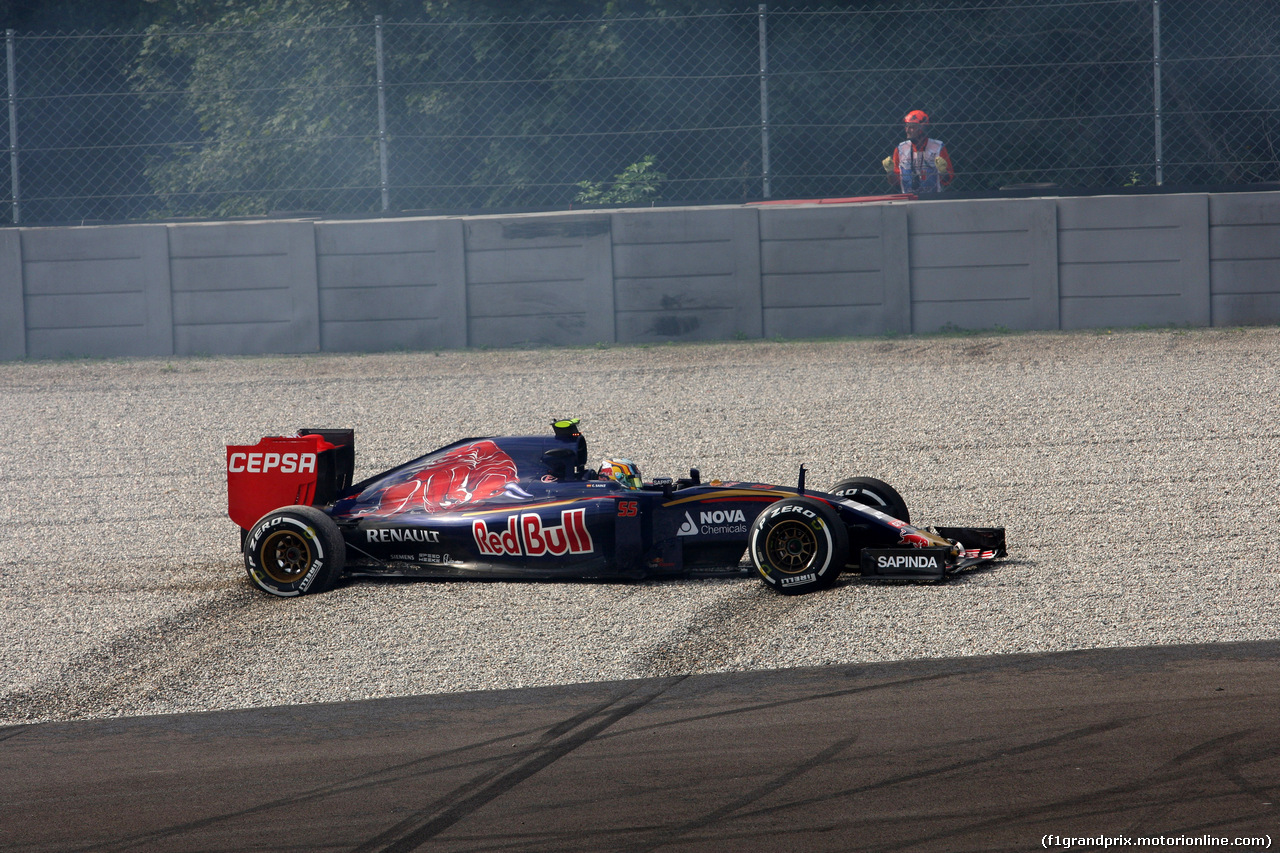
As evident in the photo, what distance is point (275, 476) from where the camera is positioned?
767cm

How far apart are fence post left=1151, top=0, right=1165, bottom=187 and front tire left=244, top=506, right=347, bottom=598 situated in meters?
9.73

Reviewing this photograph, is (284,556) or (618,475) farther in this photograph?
(618,475)

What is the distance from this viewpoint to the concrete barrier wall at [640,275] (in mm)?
12750

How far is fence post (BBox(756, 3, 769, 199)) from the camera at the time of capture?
13166mm

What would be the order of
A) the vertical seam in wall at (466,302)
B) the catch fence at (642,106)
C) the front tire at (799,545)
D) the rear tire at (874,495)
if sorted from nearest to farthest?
the front tire at (799,545)
the rear tire at (874,495)
the vertical seam in wall at (466,302)
the catch fence at (642,106)

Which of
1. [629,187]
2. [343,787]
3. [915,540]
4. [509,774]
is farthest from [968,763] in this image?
[629,187]

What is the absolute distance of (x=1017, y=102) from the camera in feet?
46.3

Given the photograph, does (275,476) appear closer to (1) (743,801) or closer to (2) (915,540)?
(2) (915,540)

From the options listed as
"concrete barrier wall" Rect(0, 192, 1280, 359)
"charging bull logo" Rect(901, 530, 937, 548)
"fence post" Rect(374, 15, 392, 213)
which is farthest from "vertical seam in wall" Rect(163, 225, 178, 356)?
"charging bull logo" Rect(901, 530, 937, 548)

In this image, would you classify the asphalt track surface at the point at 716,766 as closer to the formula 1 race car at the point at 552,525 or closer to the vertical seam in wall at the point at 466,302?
the formula 1 race car at the point at 552,525

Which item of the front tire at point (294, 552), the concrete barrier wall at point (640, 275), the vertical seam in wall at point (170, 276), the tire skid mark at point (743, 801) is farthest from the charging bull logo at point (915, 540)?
the vertical seam in wall at point (170, 276)

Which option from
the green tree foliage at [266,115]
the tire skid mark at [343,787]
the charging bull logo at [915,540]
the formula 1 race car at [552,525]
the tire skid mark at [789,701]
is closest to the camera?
the tire skid mark at [343,787]

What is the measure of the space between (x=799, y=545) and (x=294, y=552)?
2.82 metres

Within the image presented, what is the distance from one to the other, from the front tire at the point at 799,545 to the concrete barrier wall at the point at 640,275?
6616 millimetres
